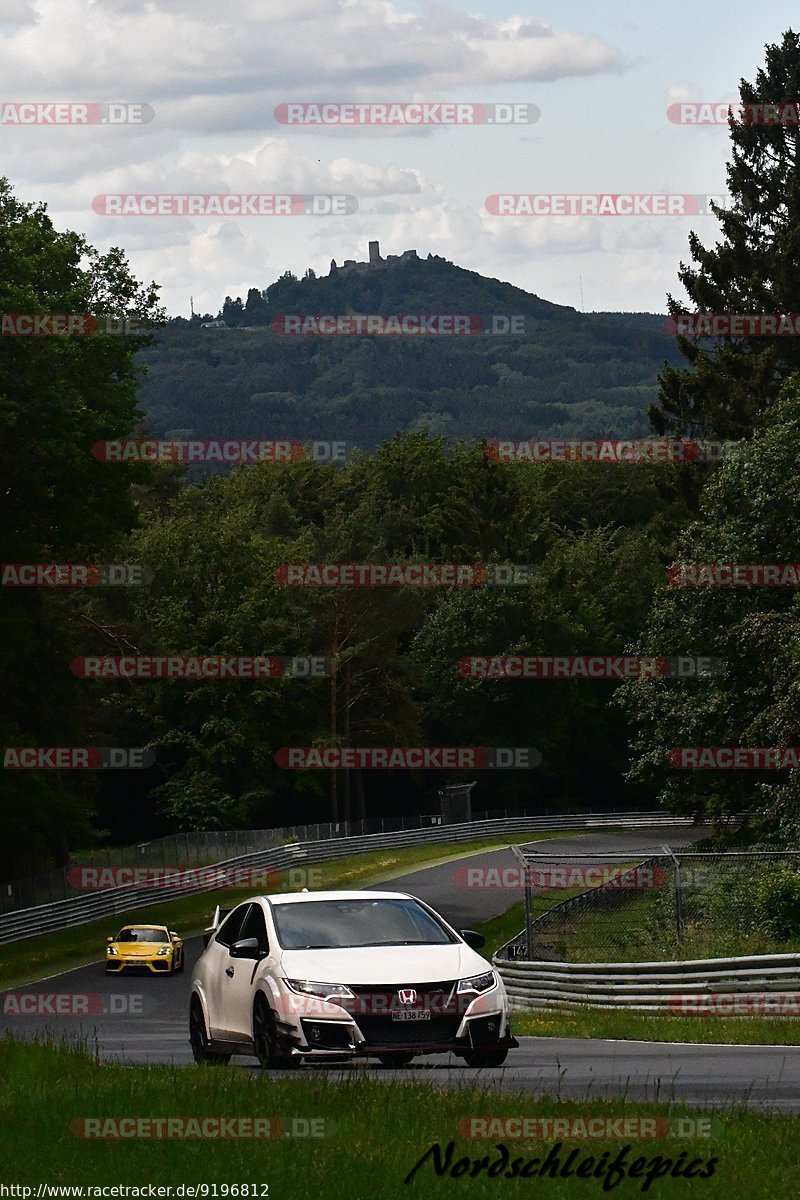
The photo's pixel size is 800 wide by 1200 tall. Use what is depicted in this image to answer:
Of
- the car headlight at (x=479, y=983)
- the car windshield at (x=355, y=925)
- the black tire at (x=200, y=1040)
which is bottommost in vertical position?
the black tire at (x=200, y=1040)

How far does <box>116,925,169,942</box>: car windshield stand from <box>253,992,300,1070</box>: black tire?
96.3ft

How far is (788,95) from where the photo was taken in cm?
6425

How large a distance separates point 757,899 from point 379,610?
67217 millimetres

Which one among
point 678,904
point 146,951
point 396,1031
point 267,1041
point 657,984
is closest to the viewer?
point 396,1031

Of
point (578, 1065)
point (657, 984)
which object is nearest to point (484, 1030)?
point (578, 1065)

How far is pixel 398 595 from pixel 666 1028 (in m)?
72.7

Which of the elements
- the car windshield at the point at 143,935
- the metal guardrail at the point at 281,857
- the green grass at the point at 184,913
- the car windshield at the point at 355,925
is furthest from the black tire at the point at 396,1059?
the metal guardrail at the point at 281,857

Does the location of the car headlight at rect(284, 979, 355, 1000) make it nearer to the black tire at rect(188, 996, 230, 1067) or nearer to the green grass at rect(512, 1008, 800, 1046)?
the black tire at rect(188, 996, 230, 1067)

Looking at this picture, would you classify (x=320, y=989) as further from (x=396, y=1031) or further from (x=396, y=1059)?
(x=396, y=1059)

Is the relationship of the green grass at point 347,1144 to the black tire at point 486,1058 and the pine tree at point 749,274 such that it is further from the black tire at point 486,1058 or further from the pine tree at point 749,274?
the pine tree at point 749,274

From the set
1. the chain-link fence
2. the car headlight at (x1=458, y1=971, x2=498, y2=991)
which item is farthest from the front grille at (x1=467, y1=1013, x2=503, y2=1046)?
the chain-link fence

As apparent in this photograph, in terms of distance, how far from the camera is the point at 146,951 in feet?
137

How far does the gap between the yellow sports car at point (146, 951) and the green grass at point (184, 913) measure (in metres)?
1.89

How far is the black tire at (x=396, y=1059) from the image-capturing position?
13.2 metres
